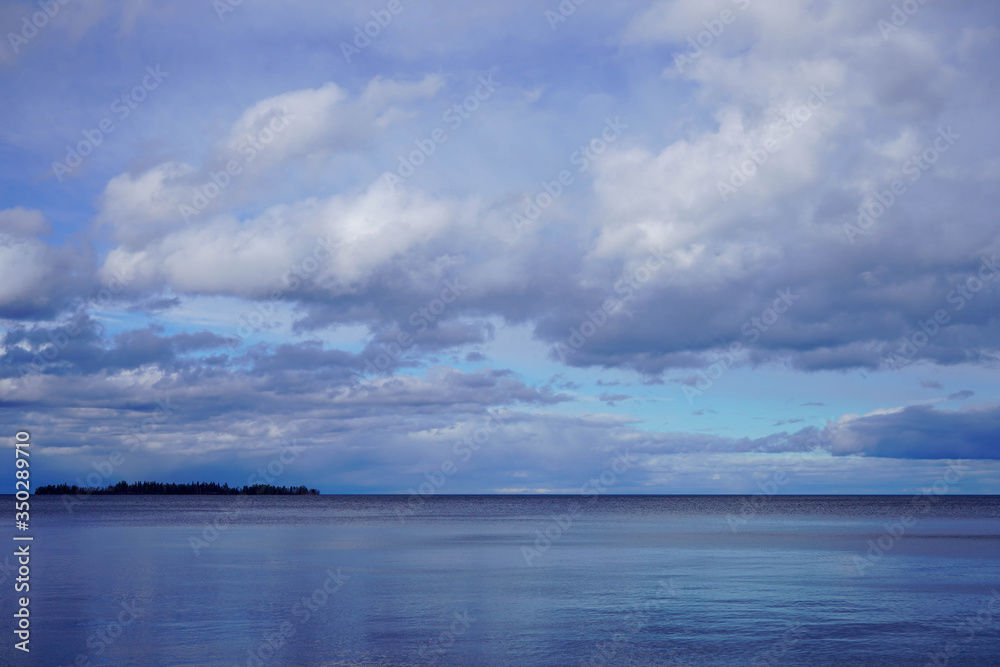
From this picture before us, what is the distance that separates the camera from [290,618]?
2966 centimetres

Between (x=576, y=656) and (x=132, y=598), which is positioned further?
(x=132, y=598)

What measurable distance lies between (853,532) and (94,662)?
75.2m

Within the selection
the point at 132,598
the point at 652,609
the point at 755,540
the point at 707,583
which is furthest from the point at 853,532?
the point at 132,598

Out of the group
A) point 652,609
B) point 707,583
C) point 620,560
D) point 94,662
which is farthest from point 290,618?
point 620,560

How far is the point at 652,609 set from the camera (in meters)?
31.2

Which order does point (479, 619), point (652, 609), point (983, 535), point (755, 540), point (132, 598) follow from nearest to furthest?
point (479, 619) → point (652, 609) → point (132, 598) → point (755, 540) → point (983, 535)

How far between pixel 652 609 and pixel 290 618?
43.9 ft

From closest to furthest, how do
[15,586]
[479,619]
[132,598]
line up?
1. [479,619]
2. [132,598]
3. [15,586]

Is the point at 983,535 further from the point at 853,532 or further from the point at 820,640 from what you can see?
the point at 820,640

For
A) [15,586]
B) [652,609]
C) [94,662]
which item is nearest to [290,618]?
[94,662]

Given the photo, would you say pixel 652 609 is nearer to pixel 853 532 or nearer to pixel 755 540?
pixel 755 540

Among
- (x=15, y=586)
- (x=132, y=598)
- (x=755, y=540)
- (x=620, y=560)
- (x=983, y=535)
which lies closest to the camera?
(x=132, y=598)

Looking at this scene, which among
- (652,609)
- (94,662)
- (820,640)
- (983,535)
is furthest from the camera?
(983,535)

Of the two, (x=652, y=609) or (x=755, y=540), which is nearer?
(x=652, y=609)
